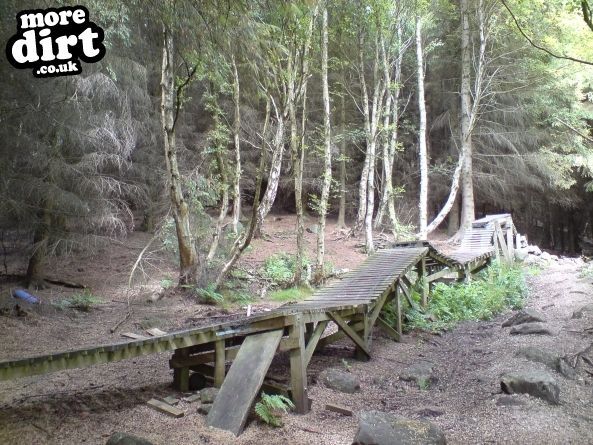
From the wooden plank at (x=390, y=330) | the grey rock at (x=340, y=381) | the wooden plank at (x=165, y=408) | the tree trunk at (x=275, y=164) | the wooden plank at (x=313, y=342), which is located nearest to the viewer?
the wooden plank at (x=165, y=408)

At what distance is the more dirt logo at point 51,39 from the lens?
15.3ft

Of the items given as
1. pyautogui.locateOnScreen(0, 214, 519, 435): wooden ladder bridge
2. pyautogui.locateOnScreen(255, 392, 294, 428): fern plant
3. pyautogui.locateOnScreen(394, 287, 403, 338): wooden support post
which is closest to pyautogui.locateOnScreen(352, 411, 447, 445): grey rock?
pyautogui.locateOnScreen(255, 392, 294, 428): fern plant

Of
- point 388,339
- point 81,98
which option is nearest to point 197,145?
point 81,98

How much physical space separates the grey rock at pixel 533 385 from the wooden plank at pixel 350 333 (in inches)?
82.8

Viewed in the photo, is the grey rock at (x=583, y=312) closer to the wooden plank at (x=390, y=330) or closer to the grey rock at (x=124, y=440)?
the wooden plank at (x=390, y=330)

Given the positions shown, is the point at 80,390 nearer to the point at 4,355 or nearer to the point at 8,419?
the point at 8,419

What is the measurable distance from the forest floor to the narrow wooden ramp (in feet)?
0.42

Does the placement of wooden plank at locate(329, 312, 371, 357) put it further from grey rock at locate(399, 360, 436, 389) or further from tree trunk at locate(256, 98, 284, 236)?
tree trunk at locate(256, 98, 284, 236)

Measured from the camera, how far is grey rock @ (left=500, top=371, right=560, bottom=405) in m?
4.75

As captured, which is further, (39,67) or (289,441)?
(39,67)

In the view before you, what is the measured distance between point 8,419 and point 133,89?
936 cm

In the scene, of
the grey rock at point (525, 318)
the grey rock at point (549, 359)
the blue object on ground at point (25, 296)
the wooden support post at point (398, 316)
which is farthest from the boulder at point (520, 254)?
the blue object on ground at point (25, 296)

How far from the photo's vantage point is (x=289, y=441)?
13.4 feet

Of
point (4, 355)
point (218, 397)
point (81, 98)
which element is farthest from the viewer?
point (81, 98)
